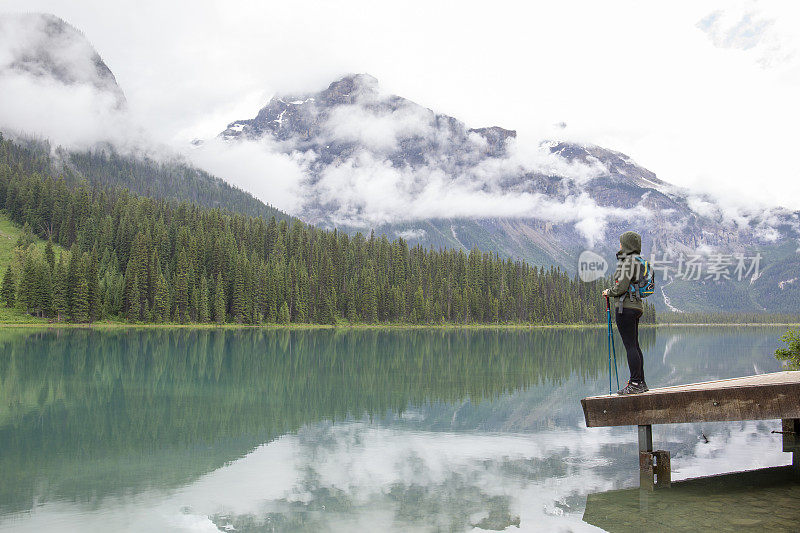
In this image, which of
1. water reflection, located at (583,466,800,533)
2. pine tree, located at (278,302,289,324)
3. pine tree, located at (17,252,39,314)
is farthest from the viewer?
pine tree, located at (278,302,289,324)

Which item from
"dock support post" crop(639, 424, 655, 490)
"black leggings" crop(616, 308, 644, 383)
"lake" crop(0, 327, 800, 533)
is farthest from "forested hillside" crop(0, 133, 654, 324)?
"black leggings" crop(616, 308, 644, 383)

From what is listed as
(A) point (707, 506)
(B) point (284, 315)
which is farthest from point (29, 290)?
(A) point (707, 506)

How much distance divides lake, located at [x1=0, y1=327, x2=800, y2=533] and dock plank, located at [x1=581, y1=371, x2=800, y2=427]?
2046 mm

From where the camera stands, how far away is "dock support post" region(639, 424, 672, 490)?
15445mm

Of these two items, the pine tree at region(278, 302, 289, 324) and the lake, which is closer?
the lake

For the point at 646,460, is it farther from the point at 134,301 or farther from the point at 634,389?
the point at 134,301

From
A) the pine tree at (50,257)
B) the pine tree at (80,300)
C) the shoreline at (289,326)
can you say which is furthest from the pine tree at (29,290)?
the pine tree at (50,257)

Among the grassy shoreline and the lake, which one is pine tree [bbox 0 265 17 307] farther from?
the lake

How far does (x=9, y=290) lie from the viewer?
4658 inches

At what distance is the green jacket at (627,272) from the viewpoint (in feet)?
46.1

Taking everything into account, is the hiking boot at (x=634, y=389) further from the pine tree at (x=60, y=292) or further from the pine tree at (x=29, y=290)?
the pine tree at (x=29, y=290)

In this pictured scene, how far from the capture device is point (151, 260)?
5586 inches

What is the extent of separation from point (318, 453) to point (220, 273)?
136 metres

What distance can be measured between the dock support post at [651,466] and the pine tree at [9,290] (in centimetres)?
13220
